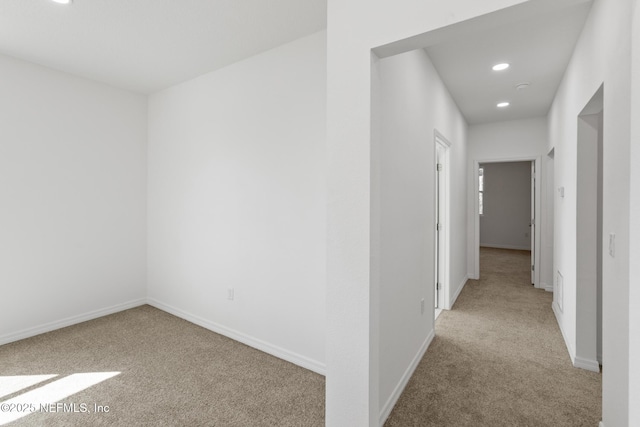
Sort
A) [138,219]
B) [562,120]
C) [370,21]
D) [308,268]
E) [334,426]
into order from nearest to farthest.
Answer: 1. [370,21]
2. [334,426]
3. [308,268]
4. [562,120]
5. [138,219]

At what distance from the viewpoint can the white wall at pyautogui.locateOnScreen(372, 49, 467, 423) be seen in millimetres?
2000

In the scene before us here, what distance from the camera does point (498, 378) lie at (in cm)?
241

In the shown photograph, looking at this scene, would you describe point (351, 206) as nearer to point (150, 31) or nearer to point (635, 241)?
point (635, 241)

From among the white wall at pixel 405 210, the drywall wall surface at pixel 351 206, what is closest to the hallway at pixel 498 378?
the white wall at pixel 405 210

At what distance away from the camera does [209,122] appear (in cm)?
336

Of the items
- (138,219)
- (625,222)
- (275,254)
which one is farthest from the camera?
(138,219)

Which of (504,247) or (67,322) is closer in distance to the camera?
(67,322)

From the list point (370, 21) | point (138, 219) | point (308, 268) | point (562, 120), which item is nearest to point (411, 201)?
point (308, 268)

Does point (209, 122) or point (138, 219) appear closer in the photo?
point (209, 122)

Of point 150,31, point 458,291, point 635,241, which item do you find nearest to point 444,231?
point 458,291

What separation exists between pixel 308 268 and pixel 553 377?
2.08 metres

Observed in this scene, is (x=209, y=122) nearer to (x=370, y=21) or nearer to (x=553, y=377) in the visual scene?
(x=370, y=21)

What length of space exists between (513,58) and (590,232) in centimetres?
170

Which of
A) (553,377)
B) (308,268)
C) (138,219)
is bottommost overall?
(553,377)
